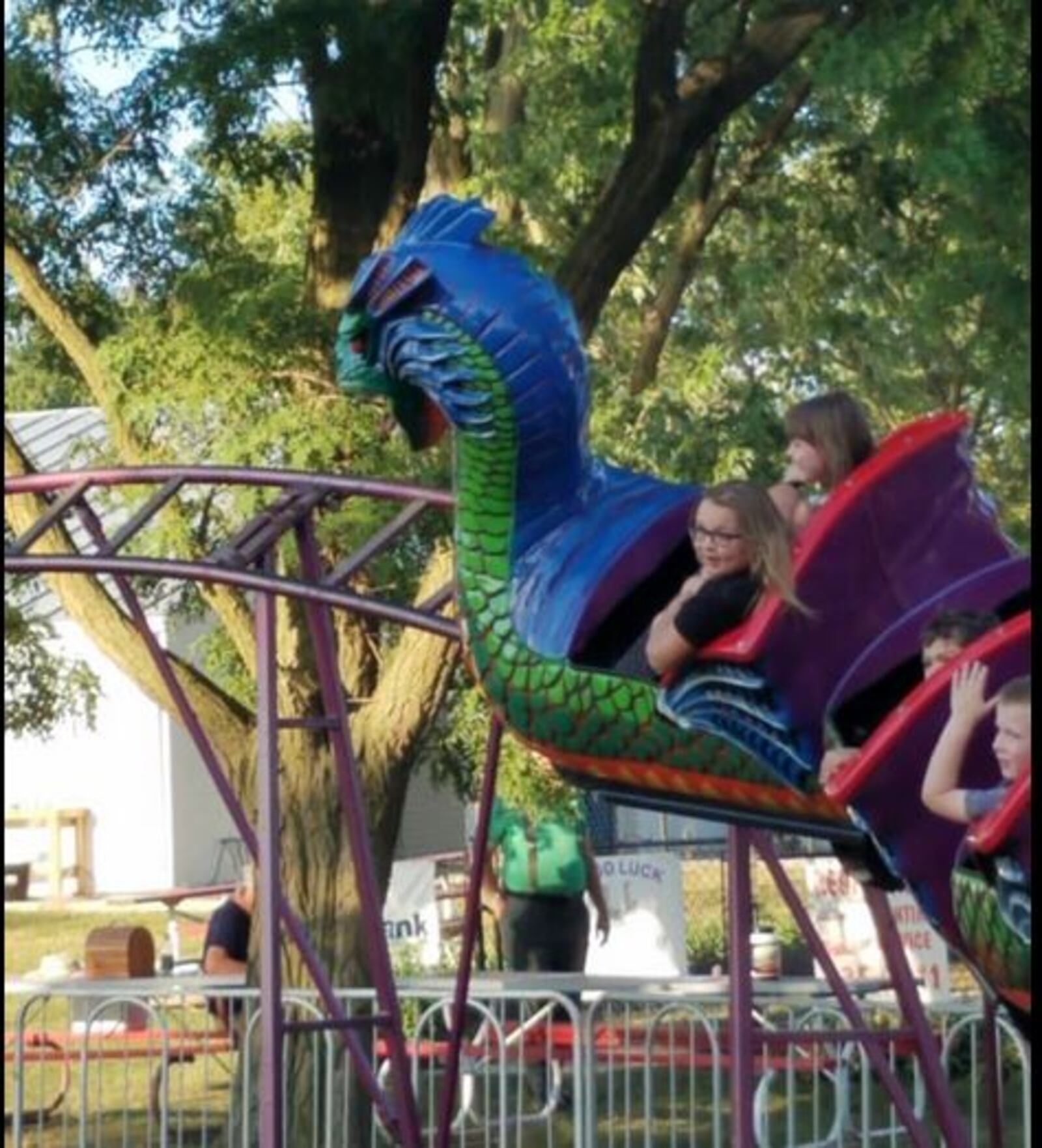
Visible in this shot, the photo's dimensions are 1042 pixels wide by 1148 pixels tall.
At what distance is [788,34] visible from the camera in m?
12.1

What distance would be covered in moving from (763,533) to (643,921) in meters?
10.5

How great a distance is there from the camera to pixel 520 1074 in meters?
11.1

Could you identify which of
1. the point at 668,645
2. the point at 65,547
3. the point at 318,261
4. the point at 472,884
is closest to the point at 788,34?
the point at 318,261

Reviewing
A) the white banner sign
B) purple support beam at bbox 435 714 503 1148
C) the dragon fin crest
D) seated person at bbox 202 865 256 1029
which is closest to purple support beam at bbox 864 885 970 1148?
purple support beam at bbox 435 714 503 1148

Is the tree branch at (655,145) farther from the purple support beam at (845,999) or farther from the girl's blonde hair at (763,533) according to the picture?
the girl's blonde hair at (763,533)

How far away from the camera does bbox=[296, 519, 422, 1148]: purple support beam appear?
9328 mm

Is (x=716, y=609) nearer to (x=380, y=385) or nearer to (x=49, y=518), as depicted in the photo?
(x=380, y=385)

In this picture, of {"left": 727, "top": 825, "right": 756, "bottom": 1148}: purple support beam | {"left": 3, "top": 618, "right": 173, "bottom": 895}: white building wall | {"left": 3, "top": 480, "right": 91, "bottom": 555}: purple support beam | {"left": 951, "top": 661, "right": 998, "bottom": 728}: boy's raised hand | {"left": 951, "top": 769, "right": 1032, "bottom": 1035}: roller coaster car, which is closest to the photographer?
{"left": 951, "top": 769, "right": 1032, "bottom": 1035}: roller coaster car

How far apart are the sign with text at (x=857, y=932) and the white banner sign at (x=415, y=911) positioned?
7.39ft

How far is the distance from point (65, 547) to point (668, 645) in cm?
632

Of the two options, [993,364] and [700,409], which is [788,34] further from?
[700,409]

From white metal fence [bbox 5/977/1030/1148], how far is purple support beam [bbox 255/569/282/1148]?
151 centimetres

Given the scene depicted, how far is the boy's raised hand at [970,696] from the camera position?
5.45 meters

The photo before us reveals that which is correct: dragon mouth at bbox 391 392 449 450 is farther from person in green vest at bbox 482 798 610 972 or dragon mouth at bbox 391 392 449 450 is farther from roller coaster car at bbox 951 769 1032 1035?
person in green vest at bbox 482 798 610 972
